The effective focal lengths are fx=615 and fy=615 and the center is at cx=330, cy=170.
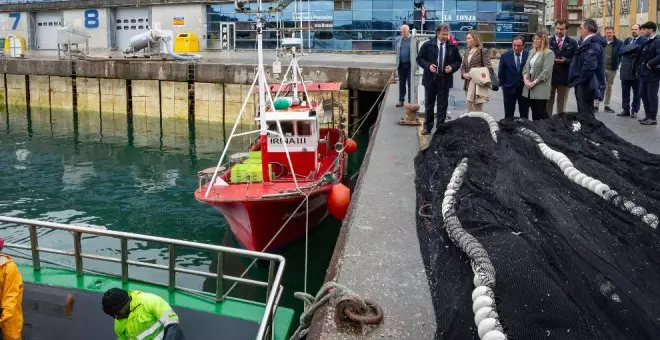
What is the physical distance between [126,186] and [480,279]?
14.3 meters

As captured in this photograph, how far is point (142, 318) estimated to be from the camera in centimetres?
442

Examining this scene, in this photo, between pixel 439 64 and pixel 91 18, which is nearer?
pixel 439 64

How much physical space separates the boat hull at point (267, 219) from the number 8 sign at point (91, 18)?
32286 millimetres

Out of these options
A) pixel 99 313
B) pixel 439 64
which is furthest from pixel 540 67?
pixel 99 313

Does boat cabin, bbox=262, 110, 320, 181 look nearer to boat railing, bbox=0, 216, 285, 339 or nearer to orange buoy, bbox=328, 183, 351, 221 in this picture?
orange buoy, bbox=328, 183, 351, 221

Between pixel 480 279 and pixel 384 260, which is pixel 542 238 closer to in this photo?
pixel 480 279

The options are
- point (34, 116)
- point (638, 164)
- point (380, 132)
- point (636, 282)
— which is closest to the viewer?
point (636, 282)

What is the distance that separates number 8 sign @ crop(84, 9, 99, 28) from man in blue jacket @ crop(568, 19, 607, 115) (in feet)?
115

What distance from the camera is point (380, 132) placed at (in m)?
11.0

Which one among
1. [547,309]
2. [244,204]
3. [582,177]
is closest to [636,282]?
[547,309]

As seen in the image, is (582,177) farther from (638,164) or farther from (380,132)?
(380,132)

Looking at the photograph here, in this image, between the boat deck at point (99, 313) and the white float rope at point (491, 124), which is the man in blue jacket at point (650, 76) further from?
the boat deck at point (99, 313)

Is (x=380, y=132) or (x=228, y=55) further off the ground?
(x=228, y=55)

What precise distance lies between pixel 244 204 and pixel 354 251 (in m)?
4.79
